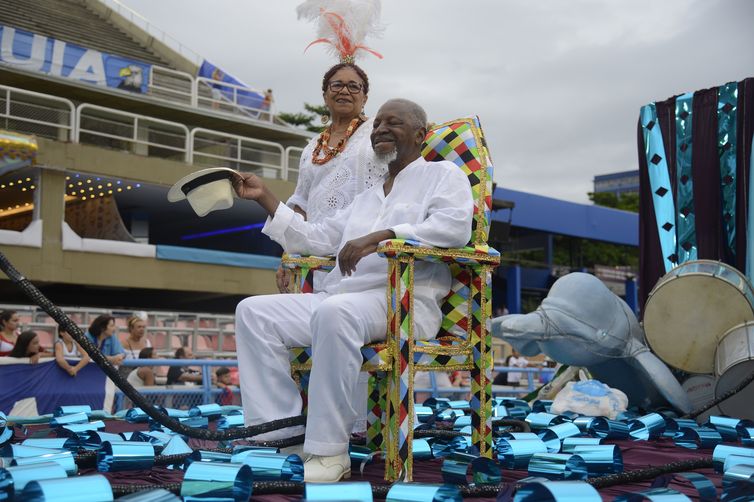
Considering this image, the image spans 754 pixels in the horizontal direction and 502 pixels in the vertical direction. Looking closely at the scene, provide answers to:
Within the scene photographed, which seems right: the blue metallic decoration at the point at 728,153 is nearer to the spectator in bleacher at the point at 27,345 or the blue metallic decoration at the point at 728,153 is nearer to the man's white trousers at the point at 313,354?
the man's white trousers at the point at 313,354

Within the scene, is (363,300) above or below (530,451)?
above

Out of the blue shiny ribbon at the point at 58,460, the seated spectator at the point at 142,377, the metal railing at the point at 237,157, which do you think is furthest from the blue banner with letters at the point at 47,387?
the metal railing at the point at 237,157

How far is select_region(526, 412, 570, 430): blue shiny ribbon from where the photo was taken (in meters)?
4.19

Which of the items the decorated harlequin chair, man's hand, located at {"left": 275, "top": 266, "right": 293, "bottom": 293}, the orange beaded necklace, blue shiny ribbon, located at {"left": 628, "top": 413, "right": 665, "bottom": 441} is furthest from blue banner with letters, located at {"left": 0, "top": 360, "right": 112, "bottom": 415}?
blue shiny ribbon, located at {"left": 628, "top": 413, "right": 665, "bottom": 441}

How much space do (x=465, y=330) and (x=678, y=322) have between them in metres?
2.41

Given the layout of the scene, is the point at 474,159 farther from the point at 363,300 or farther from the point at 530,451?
the point at 530,451

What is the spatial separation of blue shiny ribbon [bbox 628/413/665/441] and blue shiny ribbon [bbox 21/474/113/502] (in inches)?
114

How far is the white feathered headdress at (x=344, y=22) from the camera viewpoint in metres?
4.23

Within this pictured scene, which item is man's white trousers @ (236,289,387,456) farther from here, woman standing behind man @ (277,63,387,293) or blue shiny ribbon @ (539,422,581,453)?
blue shiny ribbon @ (539,422,581,453)

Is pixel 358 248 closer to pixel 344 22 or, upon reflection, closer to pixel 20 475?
pixel 20 475

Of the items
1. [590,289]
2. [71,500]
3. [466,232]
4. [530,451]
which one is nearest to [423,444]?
[530,451]

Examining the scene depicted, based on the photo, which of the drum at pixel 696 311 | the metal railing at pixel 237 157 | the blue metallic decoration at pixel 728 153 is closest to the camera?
the drum at pixel 696 311

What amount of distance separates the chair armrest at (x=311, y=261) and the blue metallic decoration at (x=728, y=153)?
330cm

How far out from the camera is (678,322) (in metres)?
Result: 5.06
